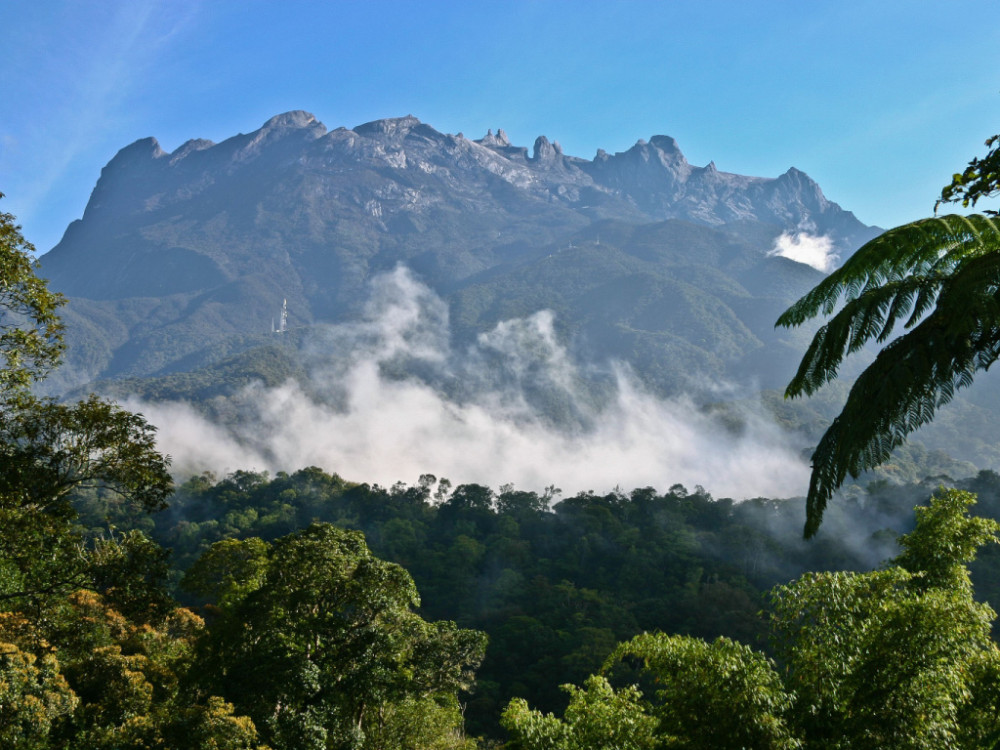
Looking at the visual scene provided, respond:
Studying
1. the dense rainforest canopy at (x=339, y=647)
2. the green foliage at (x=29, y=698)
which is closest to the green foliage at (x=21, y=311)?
the dense rainforest canopy at (x=339, y=647)

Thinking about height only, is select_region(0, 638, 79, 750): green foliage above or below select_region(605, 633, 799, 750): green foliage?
below

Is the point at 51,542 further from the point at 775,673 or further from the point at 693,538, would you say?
the point at 693,538

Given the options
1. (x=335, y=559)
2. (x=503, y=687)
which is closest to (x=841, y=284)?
(x=335, y=559)

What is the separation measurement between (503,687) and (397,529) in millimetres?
27870

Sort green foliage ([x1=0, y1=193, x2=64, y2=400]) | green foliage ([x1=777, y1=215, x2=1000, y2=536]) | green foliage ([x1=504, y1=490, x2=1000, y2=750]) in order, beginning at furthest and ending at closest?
green foliage ([x1=0, y1=193, x2=64, y2=400]) < green foliage ([x1=504, y1=490, x2=1000, y2=750]) < green foliage ([x1=777, y1=215, x2=1000, y2=536])

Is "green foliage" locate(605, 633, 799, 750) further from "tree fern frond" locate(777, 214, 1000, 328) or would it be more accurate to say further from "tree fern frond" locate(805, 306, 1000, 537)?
"tree fern frond" locate(777, 214, 1000, 328)

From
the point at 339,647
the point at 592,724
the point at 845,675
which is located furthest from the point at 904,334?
the point at 339,647

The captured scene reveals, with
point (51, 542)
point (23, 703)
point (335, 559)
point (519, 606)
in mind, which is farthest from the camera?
point (519, 606)

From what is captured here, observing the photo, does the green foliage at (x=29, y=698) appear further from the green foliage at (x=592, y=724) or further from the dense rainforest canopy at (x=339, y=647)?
the green foliage at (x=592, y=724)

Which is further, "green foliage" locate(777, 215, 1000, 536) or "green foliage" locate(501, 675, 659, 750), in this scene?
"green foliage" locate(501, 675, 659, 750)

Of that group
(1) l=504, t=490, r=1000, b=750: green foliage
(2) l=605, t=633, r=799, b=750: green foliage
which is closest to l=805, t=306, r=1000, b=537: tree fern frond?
(2) l=605, t=633, r=799, b=750: green foliage

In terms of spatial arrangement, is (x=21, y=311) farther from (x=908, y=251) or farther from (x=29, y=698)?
(x=29, y=698)

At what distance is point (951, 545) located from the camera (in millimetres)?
6777

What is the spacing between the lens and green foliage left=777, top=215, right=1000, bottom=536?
11.7 ft
